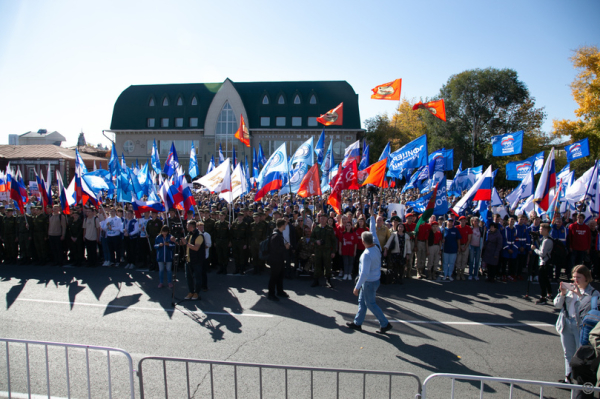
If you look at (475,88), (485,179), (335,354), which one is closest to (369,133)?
(475,88)

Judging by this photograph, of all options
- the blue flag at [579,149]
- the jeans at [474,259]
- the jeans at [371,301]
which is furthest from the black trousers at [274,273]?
the blue flag at [579,149]

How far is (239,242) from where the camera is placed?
1052cm

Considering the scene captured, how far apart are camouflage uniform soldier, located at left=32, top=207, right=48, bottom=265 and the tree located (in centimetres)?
3171

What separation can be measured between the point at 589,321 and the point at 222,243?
858 centimetres

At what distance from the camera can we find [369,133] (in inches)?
1945

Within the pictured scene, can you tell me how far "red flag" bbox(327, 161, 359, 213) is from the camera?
10.5 meters

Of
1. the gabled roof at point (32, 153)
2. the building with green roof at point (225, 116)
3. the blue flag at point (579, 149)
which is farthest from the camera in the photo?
the gabled roof at point (32, 153)

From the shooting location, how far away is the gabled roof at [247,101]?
46438mm

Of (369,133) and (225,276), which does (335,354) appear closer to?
(225,276)

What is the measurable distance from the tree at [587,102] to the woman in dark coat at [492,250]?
21.3 meters

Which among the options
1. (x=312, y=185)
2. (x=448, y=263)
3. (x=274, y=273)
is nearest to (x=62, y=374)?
(x=274, y=273)

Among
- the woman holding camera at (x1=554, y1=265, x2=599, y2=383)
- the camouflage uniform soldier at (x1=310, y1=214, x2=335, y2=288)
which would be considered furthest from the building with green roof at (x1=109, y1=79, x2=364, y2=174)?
the woman holding camera at (x1=554, y1=265, x2=599, y2=383)

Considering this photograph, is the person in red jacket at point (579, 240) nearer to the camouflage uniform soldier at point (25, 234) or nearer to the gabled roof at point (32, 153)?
the camouflage uniform soldier at point (25, 234)

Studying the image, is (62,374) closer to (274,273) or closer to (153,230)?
(274,273)
